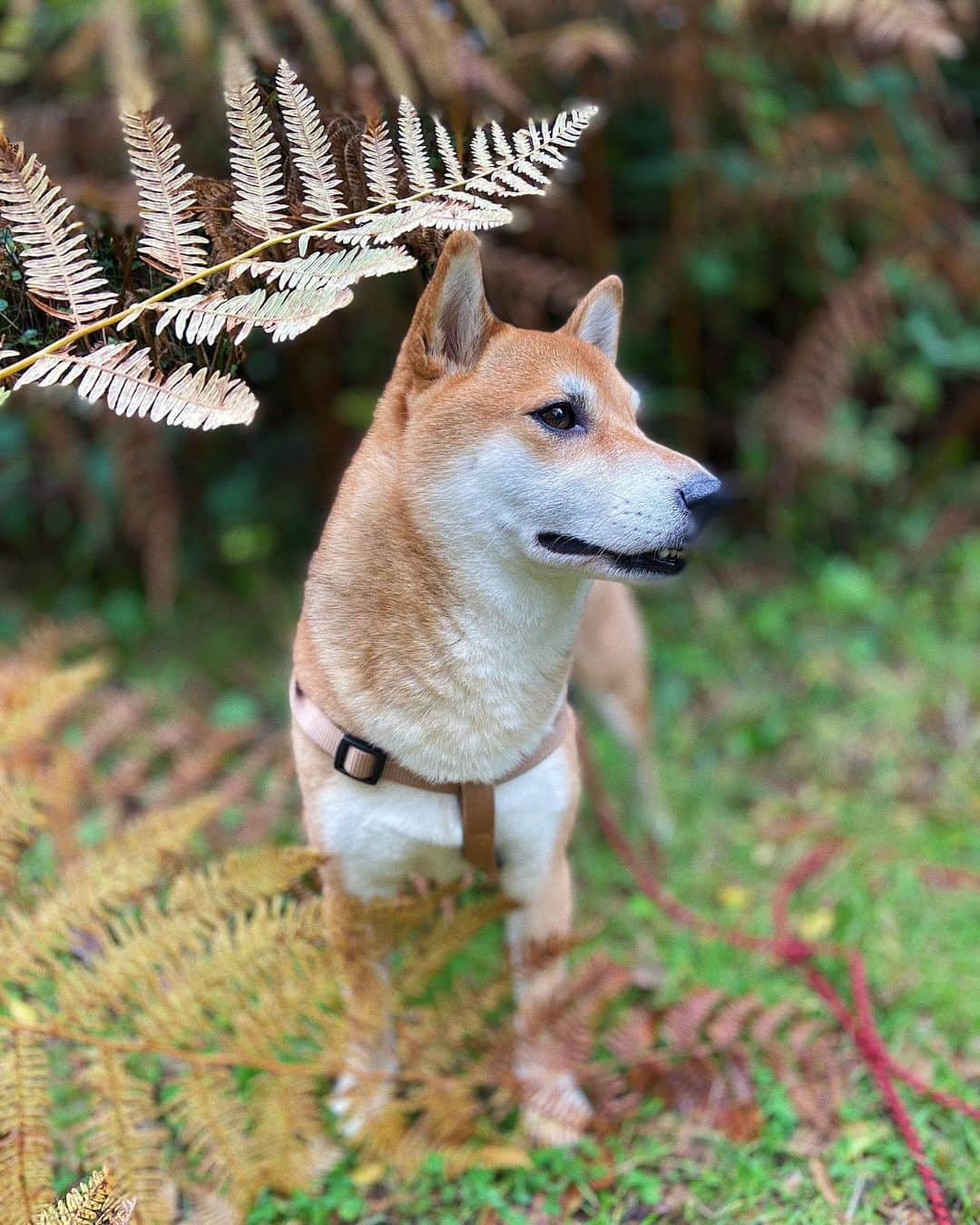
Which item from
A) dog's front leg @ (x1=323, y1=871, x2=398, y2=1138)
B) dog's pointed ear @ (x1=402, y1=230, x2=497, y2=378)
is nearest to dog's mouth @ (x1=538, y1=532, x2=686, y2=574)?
dog's pointed ear @ (x1=402, y1=230, x2=497, y2=378)

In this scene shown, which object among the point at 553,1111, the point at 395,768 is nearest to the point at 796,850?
the point at 553,1111

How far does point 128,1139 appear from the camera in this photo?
6.03 ft

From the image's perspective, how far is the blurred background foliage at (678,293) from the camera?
347 cm

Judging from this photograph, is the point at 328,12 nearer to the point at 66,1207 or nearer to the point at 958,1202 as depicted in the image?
the point at 66,1207

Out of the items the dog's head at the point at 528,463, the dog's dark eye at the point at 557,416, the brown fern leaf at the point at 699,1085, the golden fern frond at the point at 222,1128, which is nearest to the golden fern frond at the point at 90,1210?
the golden fern frond at the point at 222,1128

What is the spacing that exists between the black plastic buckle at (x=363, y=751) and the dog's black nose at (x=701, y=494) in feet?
2.13

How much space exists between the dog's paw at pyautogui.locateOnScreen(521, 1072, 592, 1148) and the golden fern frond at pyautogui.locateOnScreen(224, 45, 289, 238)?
1.70 meters

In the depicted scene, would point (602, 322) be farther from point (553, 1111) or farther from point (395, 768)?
point (553, 1111)

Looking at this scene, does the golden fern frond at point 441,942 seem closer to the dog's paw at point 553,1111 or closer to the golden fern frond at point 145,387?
the dog's paw at point 553,1111

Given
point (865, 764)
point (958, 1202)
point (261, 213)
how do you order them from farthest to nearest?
point (865, 764)
point (958, 1202)
point (261, 213)

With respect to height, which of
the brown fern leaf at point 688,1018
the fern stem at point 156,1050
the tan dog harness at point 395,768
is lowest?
the brown fern leaf at point 688,1018

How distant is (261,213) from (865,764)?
9.53 ft

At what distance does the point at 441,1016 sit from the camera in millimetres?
2139

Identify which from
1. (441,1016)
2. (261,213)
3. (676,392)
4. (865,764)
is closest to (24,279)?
(261,213)
